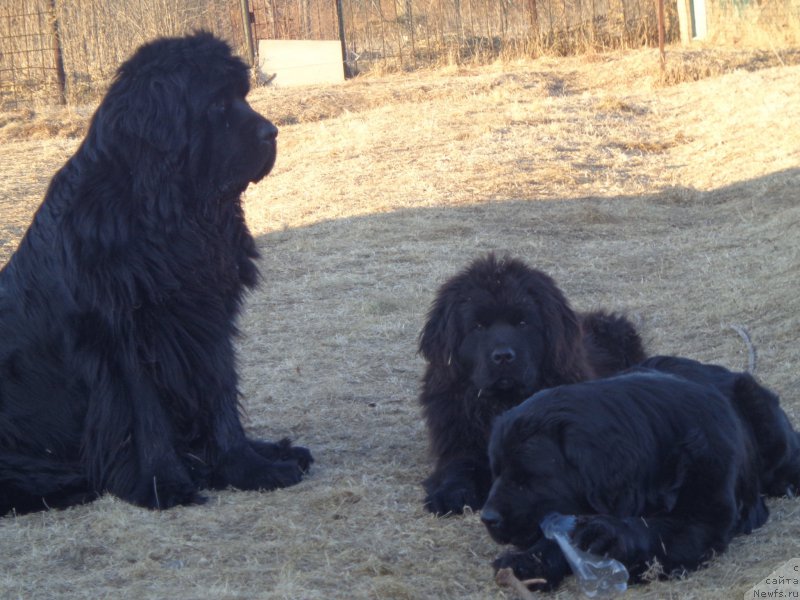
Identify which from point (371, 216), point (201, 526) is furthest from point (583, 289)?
point (201, 526)

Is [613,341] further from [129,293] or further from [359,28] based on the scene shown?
[359,28]

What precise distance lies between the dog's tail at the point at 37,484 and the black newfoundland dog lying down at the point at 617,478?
2.03 metres

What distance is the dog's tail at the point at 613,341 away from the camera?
5613 millimetres

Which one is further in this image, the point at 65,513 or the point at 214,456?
the point at 214,456

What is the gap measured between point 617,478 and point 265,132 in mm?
2262

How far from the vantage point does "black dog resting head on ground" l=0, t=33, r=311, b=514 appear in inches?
174

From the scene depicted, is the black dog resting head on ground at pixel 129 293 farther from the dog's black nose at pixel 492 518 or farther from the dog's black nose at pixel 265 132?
the dog's black nose at pixel 492 518

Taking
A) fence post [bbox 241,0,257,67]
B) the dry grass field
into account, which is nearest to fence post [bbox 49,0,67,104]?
the dry grass field

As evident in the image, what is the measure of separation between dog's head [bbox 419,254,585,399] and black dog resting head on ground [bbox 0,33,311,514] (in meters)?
1.09

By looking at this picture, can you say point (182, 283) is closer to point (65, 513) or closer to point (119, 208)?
point (119, 208)

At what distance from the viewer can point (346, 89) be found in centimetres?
1809

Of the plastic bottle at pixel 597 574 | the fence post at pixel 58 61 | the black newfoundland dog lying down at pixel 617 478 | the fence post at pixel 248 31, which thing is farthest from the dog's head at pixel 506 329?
the fence post at pixel 58 61

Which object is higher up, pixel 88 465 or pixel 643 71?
pixel 643 71

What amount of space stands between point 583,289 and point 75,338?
202 inches
